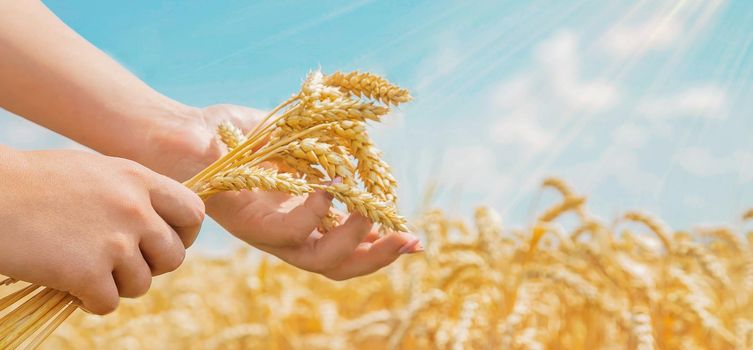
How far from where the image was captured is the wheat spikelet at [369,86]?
110cm

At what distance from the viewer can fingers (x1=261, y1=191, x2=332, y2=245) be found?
1190mm

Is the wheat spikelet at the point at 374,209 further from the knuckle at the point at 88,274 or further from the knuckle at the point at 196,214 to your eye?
the knuckle at the point at 88,274

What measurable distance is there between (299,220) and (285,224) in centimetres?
6

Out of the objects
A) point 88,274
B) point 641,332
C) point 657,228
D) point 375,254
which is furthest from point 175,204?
point 657,228

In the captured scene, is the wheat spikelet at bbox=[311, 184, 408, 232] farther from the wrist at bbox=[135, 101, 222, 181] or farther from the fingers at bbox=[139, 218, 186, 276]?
the wrist at bbox=[135, 101, 222, 181]

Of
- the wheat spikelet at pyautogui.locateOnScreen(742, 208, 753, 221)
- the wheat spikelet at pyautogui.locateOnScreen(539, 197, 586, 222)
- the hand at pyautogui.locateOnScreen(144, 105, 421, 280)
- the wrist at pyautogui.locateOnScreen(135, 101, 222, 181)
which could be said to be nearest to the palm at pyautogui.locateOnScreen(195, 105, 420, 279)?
the hand at pyautogui.locateOnScreen(144, 105, 421, 280)

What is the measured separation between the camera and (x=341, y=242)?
1.29 meters

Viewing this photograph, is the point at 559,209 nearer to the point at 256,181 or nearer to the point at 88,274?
the point at 256,181

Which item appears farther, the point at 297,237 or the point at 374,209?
the point at 297,237

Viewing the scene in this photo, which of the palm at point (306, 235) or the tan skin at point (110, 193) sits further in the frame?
the palm at point (306, 235)

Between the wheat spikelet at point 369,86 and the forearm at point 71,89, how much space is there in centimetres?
46

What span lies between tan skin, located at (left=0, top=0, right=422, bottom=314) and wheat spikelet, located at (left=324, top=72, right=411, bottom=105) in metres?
0.19

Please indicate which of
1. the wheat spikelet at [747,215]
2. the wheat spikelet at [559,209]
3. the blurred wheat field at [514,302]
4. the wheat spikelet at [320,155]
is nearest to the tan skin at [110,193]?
the wheat spikelet at [320,155]

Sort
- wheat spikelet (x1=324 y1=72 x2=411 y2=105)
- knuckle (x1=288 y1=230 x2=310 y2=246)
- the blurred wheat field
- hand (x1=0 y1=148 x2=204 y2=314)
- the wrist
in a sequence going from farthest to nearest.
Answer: the blurred wheat field → the wrist → knuckle (x1=288 y1=230 x2=310 y2=246) → wheat spikelet (x1=324 y1=72 x2=411 y2=105) → hand (x1=0 y1=148 x2=204 y2=314)
